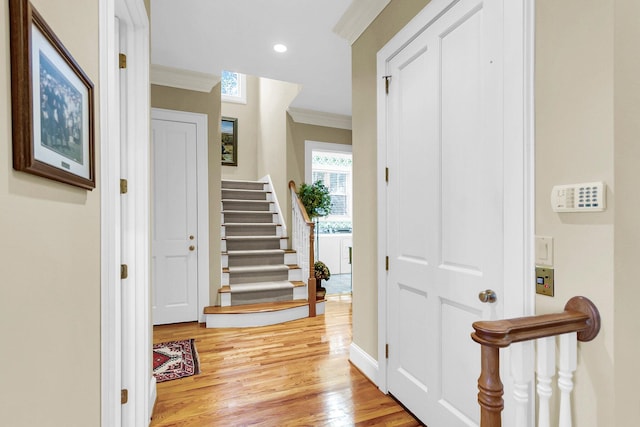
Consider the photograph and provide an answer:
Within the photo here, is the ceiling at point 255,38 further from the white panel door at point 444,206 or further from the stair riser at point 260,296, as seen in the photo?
the stair riser at point 260,296

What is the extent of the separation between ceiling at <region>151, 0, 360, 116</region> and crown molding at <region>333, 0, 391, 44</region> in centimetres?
4

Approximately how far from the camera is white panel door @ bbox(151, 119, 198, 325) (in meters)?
3.38

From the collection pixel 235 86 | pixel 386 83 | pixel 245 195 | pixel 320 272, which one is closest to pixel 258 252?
pixel 320 272

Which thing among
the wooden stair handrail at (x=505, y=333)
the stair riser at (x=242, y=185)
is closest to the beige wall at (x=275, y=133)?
the stair riser at (x=242, y=185)

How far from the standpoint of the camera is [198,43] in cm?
283

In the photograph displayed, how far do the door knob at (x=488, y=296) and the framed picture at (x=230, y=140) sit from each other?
5.88m

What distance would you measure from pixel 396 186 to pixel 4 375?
1910 millimetres

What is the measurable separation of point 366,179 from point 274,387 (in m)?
1.68

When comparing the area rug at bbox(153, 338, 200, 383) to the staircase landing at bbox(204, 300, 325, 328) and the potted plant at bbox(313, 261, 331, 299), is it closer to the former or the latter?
the staircase landing at bbox(204, 300, 325, 328)

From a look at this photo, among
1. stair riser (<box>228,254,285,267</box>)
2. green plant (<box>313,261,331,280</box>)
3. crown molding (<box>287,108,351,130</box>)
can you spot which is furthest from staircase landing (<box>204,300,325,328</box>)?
crown molding (<box>287,108,351,130</box>)

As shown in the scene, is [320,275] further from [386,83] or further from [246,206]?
[386,83]

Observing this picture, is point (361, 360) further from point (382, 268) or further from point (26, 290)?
point (26, 290)

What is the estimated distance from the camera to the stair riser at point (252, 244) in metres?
4.32

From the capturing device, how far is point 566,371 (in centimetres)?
100
